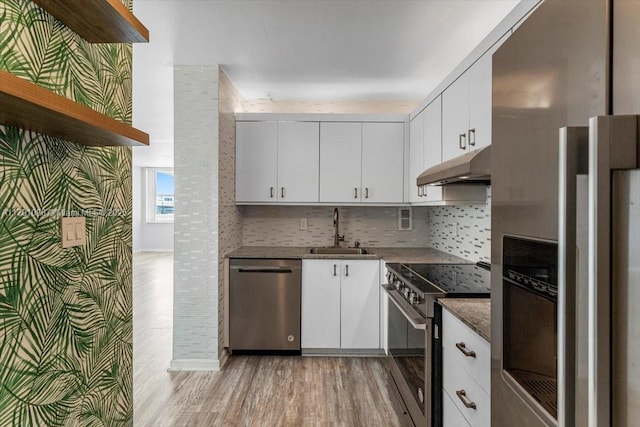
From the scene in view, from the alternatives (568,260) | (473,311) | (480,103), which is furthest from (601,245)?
(480,103)

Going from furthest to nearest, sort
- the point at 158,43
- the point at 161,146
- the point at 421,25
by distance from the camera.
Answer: the point at 161,146 < the point at 158,43 < the point at 421,25

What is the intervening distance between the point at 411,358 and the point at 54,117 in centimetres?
195

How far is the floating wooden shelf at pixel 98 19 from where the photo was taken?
1007 millimetres

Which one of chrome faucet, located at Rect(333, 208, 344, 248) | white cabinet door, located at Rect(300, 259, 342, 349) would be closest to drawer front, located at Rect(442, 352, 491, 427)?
white cabinet door, located at Rect(300, 259, 342, 349)

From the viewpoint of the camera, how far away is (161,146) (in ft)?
23.8

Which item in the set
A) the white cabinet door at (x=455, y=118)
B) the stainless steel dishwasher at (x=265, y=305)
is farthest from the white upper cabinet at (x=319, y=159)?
the white cabinet door at (x=455, y=118)

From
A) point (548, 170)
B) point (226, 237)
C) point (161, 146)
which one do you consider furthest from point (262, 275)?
point (161, 146)

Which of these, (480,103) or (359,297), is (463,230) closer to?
(359,297)

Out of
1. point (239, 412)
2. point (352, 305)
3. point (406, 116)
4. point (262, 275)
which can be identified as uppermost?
point (406, 116)

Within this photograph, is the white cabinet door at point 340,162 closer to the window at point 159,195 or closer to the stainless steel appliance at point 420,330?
the stainless steel appliance at point 420,330

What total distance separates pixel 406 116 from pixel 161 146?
18.1 feet

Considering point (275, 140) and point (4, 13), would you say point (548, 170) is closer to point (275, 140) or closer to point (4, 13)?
point (4, 13)

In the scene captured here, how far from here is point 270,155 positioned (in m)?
3.52

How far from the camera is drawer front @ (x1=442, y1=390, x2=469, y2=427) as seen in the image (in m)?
1.48
